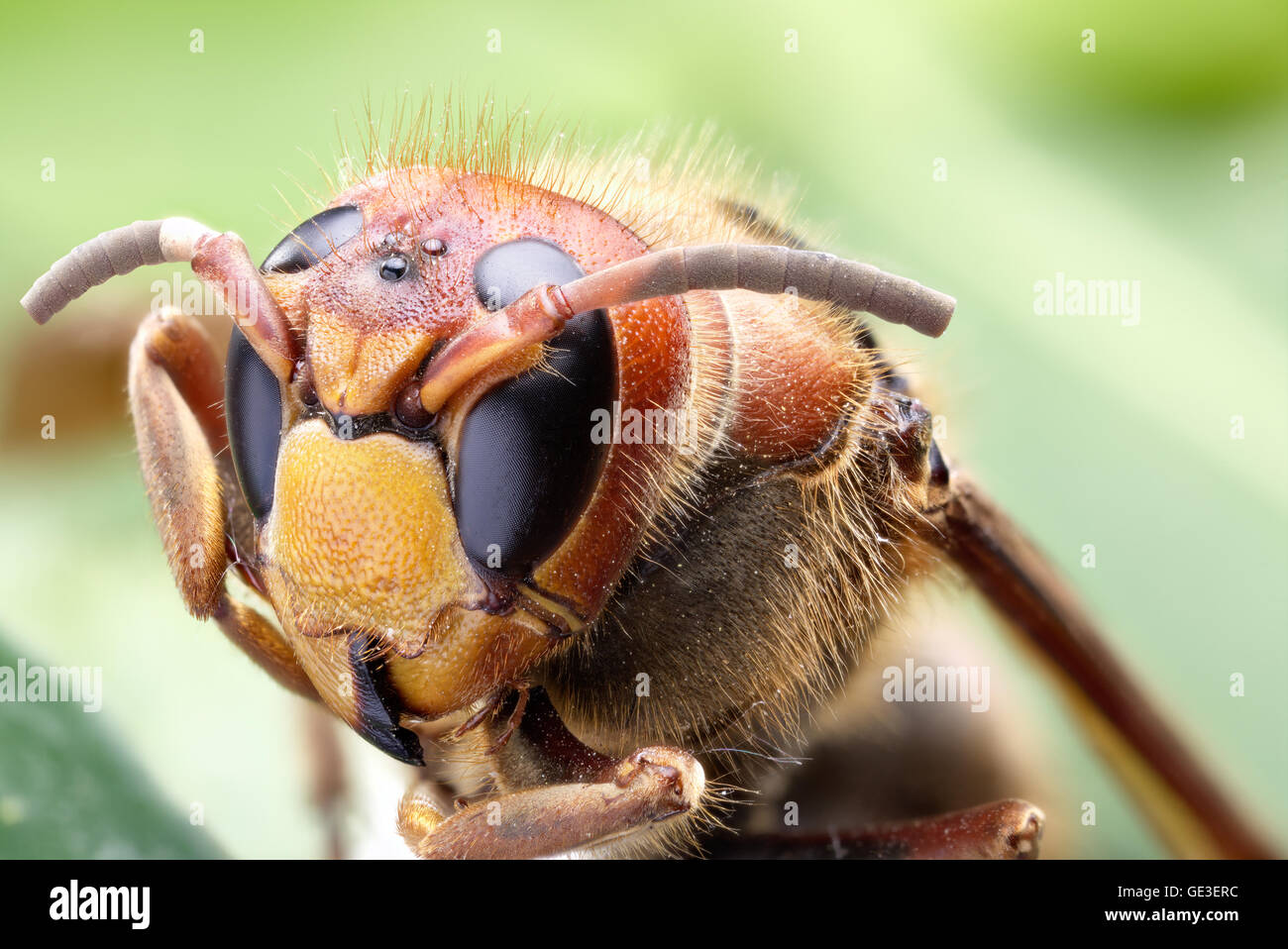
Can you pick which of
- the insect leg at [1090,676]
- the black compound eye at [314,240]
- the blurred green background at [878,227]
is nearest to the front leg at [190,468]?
the black compound eye at [314,240]

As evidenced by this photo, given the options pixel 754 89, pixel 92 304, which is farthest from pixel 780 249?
pixel 754 89

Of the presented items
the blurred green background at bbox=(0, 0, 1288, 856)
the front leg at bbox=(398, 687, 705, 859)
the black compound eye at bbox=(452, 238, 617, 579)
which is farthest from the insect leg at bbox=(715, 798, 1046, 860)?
the black compound eye at bbox=(452, 238, 617, 579)

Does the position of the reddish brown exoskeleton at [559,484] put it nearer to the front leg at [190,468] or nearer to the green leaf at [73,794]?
the front leg at [190,468]

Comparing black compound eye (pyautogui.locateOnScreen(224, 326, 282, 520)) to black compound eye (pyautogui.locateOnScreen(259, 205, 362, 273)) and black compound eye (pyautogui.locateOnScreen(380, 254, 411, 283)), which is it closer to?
black compound eye (pyautogui.locateOnScreen(259, 205, 362, 273))

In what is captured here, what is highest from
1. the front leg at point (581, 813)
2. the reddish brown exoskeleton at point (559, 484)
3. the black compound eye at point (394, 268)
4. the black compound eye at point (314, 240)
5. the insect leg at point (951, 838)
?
the black compound eye at point (314, 240)

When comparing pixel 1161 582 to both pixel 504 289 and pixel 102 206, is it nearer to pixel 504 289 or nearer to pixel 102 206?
pixel 504 289
